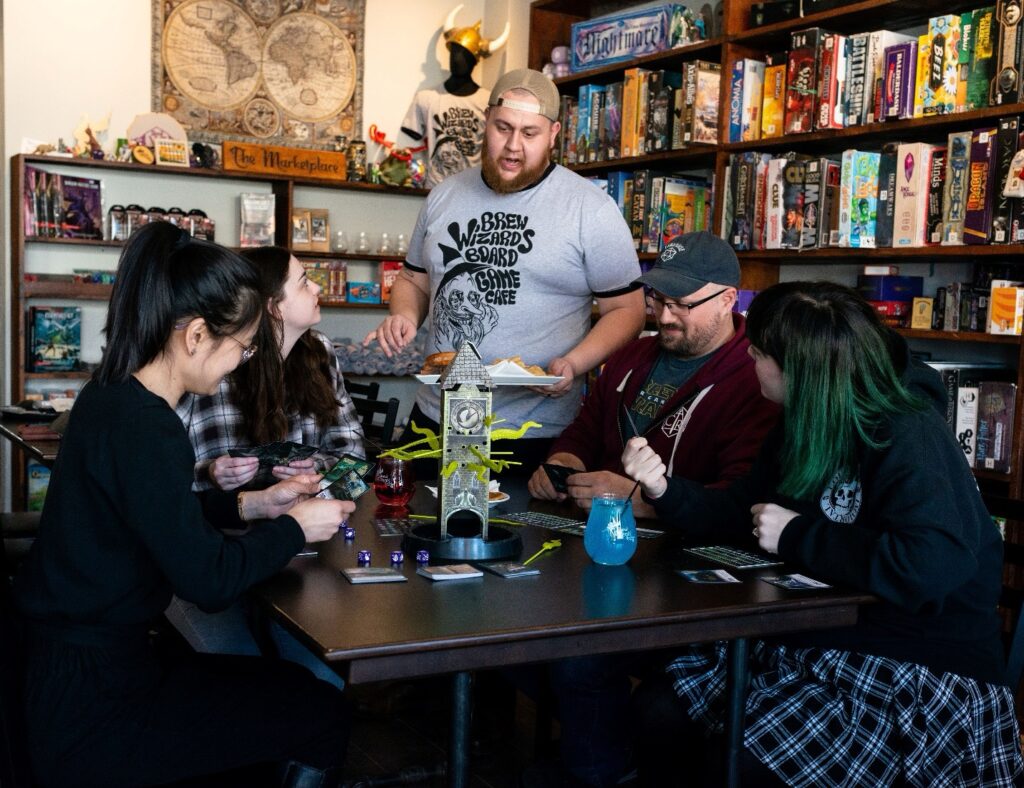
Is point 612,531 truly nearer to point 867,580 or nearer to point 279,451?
point 867,580

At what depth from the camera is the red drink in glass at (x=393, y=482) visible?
2.06 meters

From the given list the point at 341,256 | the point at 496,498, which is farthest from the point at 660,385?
the point at 341,256

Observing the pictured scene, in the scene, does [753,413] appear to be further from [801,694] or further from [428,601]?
[428,601]

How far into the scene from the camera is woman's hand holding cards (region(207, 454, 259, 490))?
81.8 inches

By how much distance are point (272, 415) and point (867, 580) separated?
123 centimetres

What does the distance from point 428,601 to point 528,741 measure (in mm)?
1519

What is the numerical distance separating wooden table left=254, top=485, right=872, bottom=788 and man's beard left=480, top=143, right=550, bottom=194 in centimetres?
125

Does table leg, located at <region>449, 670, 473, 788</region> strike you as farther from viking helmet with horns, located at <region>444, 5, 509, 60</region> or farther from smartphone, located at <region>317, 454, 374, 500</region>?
viking helmet with horns, located at <region>444, 5, 509, 60</region>

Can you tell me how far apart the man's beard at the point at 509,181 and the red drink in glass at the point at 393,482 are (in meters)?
0.95

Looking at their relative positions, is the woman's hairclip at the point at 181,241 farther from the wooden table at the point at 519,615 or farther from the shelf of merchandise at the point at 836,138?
the shelf of merchandise at the point at 836,138

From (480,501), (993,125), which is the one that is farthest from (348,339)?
(480,501)

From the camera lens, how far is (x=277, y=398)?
7.60 feet

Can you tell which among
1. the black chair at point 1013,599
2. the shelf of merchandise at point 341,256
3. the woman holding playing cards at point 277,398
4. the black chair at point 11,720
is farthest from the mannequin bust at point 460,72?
the black chair at point 11,720

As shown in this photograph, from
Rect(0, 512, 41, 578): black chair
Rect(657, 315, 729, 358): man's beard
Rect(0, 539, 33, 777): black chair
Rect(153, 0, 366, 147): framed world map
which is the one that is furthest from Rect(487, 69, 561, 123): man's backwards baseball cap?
Rect(153, 0, 366, 147): framed world map
